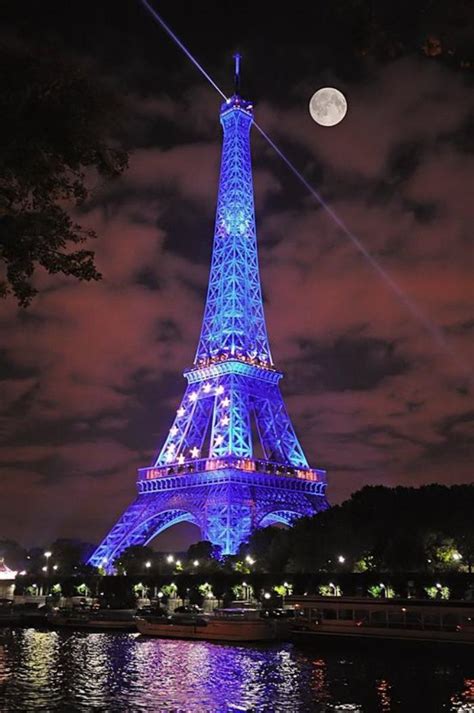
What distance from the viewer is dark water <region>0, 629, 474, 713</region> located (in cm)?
2628

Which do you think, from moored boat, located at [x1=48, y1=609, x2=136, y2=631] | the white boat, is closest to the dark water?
the white boat

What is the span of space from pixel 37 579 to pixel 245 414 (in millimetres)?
36661

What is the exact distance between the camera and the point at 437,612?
1822 inches

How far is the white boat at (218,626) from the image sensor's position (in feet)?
158

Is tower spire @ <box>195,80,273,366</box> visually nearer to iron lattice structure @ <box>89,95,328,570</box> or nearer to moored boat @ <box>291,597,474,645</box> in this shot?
iron lattice structure @ <box>89,95,328,570</box>

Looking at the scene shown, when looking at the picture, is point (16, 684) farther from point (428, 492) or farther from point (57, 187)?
point (428, 492)

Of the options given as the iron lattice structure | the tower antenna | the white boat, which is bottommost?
the white boat

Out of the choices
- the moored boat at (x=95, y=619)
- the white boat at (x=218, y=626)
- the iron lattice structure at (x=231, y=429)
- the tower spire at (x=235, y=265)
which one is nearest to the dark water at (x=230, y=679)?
the white boat at (x=218, y=626)

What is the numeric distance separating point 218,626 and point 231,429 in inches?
1337

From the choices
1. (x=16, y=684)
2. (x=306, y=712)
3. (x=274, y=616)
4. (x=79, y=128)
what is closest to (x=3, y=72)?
(x=79, y=128)

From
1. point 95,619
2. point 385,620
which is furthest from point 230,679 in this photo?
point 95,619

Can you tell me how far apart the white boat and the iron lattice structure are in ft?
64.9

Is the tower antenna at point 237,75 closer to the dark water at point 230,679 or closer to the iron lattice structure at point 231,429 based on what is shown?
the iron lattice structure at point 231,429

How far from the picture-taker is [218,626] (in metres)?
49.8
